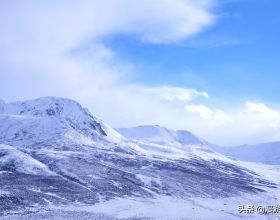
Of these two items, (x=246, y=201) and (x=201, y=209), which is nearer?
(x=201, y=209)

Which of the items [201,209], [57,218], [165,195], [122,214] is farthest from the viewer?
[165,195]

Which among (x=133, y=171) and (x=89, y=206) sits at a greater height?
(x=133, y=171)

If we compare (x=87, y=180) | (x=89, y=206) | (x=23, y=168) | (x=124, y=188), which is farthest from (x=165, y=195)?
(x=23, y=168)

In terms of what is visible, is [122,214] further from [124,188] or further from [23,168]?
[23,168]

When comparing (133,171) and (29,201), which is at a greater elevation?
(133,171)

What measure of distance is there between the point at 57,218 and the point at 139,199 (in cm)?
3965

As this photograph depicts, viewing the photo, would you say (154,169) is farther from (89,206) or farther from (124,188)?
(89,206)

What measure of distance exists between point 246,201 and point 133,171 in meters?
46.9

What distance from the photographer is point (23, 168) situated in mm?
158000

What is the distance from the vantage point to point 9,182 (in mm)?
136000

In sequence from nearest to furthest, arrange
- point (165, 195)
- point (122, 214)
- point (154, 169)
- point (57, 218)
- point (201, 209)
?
1. point (57, 218)
2. point (122, 214)
3. point (201, 209)
4. point (165, 195)
5. point (154, 169)

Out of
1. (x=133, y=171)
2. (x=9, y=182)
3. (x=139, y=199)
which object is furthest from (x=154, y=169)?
(x=9, y=182)

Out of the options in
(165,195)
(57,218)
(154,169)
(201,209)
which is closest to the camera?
(57,218)

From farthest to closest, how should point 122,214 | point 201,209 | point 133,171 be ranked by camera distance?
point 133,171
point 201,209
point 122,214
